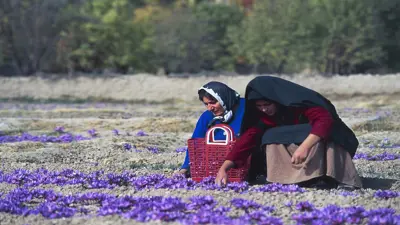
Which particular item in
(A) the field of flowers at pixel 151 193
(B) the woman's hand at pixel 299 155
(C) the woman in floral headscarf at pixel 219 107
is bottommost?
(A) the field of flowers at pixel 151 193

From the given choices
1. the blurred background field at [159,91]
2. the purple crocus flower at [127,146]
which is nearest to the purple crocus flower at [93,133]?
the blurred background field at [159,91]

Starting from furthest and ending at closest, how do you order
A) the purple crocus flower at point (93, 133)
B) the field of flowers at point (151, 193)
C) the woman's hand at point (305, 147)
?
the purple crocus flower at point (93, 133) → the woman's hand at point (305, 147) → the field of flowers at point (151, 193)

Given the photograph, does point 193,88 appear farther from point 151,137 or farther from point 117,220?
point 117,220

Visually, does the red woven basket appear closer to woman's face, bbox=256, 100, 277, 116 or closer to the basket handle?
the basket handle

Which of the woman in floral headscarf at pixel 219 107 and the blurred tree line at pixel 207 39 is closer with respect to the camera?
the woman in floral headscarf at pixel 219 107

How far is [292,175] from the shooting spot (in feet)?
22.3

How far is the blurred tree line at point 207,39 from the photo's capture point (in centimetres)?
3997

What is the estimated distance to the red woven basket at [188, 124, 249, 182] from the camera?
6914mm

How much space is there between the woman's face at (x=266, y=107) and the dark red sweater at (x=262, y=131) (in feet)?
0.54

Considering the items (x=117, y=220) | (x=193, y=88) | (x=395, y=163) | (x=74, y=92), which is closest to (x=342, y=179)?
(x=117, y=220)

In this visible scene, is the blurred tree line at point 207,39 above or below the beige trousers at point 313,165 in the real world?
above

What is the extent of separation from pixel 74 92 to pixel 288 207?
→ 3103cm

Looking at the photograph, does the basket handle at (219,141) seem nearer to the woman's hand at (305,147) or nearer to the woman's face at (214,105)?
the woman's face at (214,105)

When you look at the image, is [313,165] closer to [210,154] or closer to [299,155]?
[299,155]
